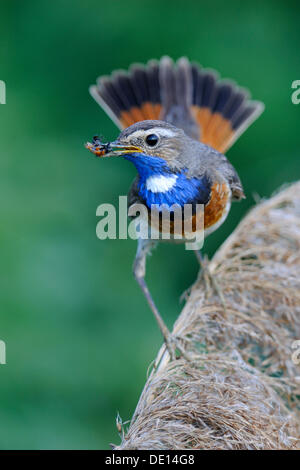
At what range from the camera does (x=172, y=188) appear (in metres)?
3.22

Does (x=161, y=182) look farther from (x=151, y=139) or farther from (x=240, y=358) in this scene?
(x=240, y=358)

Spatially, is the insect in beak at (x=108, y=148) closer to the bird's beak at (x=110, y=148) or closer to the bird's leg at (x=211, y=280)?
the bird's beak at (x=110, y=148)

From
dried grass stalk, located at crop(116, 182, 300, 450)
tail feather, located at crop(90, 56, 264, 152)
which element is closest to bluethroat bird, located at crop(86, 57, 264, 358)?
tail feather, located at crop(90, 56, 264, 152)

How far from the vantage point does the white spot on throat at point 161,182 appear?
321 centimetres

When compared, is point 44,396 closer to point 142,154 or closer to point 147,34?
point 142,154

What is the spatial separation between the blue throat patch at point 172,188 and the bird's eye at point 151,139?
0.07m

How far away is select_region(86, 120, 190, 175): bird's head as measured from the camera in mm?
2867

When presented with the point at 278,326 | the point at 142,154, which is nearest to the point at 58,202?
the point at 142,154

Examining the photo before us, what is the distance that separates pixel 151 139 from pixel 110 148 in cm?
26

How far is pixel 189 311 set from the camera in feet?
10.3

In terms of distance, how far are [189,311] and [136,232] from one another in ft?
2.28

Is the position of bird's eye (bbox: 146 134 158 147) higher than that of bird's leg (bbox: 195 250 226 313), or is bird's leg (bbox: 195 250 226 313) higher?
bird's eye (bbox: 146 134 158 147)

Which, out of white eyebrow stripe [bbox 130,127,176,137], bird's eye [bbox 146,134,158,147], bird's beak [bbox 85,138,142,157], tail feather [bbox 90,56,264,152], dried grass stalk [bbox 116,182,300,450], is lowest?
dried grass stalk [bbox 116,182,300,450]

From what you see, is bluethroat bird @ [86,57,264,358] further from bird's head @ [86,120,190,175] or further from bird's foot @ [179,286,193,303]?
bird's foot @ [179,286,193,303]
